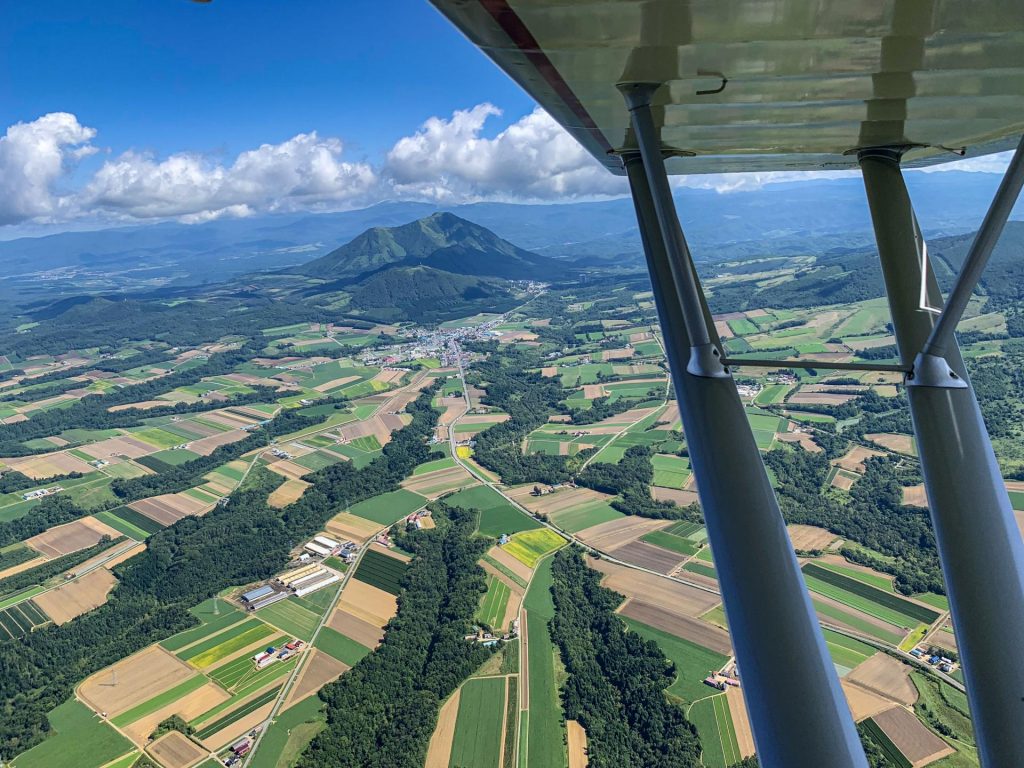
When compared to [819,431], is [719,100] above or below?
above

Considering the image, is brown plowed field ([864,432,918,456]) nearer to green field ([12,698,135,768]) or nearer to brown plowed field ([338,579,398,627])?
brown plowed field ([338,579,398,627])

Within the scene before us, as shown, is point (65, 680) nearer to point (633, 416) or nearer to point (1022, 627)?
point (1022, 627)

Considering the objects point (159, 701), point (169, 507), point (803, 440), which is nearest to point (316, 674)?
point (159, 701)

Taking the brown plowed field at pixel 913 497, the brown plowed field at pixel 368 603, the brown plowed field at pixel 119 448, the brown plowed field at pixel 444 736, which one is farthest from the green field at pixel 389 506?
the brown plowed field at pixel 913 497

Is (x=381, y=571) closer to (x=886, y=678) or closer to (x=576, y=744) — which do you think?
(x=576, y=744)

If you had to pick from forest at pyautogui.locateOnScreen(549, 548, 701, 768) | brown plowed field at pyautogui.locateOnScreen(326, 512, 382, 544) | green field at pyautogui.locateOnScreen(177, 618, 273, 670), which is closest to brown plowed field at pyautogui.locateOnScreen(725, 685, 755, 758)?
forest at pyautogui.locateOnScreen(549, 548, 701, 768)

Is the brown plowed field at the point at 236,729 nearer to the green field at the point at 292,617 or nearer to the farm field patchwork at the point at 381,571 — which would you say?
the green field at the point at 292,617

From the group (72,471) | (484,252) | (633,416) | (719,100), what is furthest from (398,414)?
(484,252)
